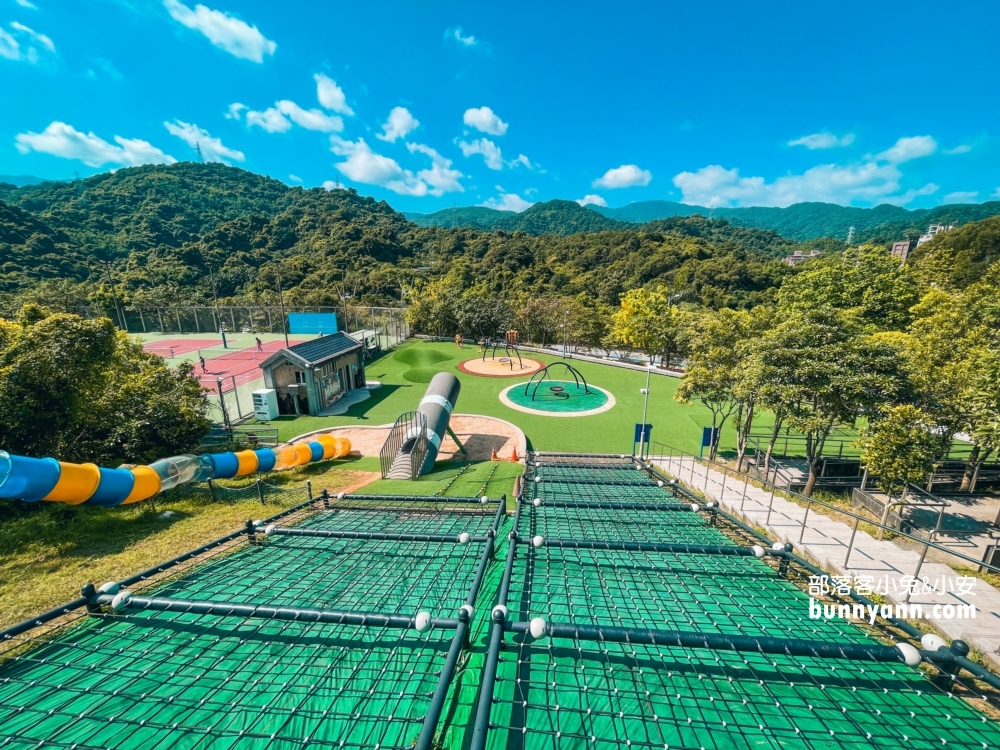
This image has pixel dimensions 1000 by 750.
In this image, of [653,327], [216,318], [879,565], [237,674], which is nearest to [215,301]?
[216,318]

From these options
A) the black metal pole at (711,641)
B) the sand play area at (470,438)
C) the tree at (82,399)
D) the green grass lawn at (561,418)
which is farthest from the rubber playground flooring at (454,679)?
the green grass lawn at (561,418)

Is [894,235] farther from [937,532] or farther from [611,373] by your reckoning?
[937,532]

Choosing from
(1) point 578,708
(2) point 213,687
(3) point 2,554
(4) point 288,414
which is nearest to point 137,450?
(3) point 2,554

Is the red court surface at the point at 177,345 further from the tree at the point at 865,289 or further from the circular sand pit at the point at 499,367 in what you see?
the tree at the point at 865,289

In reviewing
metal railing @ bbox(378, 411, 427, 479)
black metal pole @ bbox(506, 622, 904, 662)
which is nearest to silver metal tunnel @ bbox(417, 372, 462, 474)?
metal railing @ bbox(378, 411, 427, 479)

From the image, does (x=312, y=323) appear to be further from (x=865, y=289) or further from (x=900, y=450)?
(x=865, y=289)

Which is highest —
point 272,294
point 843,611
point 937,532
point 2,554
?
point 272,294

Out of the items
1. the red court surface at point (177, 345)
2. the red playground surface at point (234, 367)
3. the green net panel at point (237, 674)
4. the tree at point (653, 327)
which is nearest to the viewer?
the green net panel at point (237, 674)
